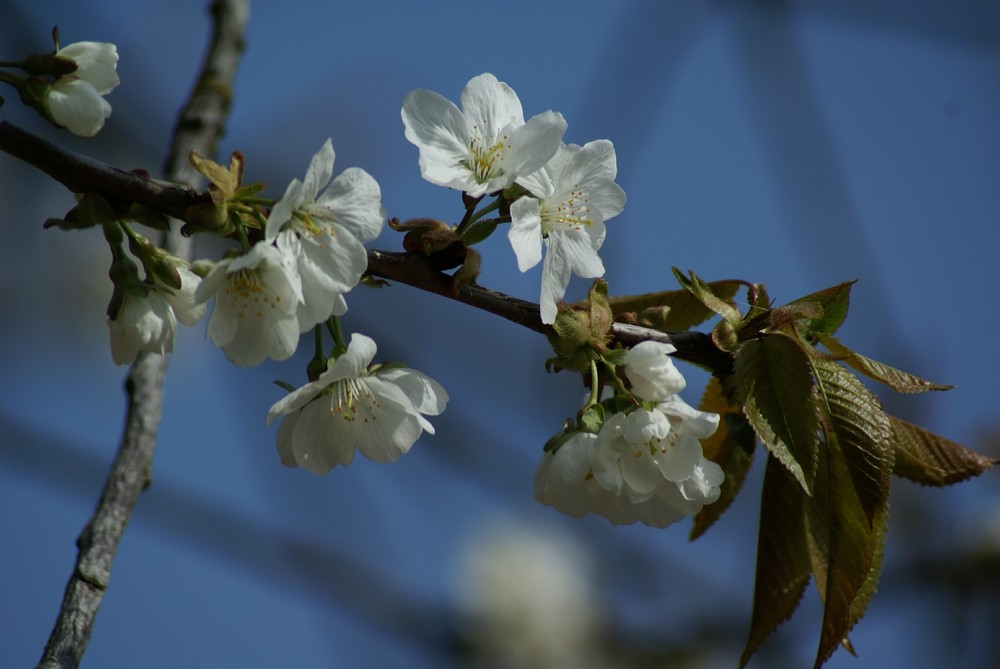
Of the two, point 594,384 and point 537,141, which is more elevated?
point 537,141

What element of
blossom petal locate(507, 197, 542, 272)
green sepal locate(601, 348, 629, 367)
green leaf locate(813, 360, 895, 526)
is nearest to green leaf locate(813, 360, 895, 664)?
green leaf locate(813, 360, 895, 526)

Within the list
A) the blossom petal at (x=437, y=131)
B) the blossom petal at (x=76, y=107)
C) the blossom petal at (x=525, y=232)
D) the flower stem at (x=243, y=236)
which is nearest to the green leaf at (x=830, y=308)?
the blossom petal at (x=525, y=232)

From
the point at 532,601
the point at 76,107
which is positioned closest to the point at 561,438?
the point at 76,107

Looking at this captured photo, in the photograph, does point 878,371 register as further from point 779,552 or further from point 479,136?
point 479,136

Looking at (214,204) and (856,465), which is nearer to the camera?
(214,204)

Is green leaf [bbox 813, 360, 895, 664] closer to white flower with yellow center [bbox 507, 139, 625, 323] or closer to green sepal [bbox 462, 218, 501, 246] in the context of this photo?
white flower with yellow center [bbox 507, 139, 625, 323]

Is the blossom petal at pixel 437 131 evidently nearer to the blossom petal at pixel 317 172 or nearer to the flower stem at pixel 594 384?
the blossom petal at pixel 317 172

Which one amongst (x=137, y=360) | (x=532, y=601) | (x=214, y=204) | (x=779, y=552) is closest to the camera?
(x=214, y=204)

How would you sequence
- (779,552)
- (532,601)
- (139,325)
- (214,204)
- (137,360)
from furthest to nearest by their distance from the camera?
(532,601)
(137,360)
(779,552)
(139,325)
(214,204)
